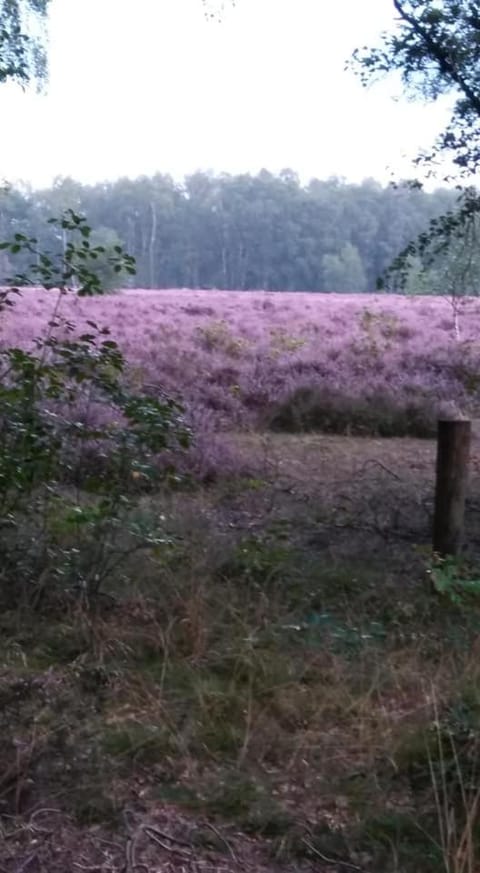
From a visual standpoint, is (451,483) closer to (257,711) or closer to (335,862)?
(257,711)

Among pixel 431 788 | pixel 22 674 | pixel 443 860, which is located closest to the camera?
pixel 443 860

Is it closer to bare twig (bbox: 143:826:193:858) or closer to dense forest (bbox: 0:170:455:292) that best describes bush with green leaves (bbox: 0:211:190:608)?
bare twig (bbox: 143:826:193:858)

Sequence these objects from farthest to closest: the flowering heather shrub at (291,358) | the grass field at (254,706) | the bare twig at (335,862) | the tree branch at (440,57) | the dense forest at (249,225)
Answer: the dense forest at (249,225), the flowering heather shrub at (291,358), the tree branch at (440,57), the grass field at (254,706), the bare twig at (335,862)

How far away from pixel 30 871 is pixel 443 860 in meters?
1.25

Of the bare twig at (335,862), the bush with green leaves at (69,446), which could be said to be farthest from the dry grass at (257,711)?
the bush with green leaves at (69,446)

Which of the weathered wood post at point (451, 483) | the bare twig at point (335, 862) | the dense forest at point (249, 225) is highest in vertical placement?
the dense forest at point (249, 225)

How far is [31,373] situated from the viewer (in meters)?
4.82

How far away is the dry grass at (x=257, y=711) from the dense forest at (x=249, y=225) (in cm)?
533

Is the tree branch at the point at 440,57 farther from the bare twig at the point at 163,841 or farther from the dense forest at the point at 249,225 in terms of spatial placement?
the bare twig at the point at 163,841

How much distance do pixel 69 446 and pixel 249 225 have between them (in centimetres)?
2063

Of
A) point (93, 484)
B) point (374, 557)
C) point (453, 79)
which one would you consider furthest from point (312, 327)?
point (93, 484)

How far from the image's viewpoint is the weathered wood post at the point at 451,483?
602cm

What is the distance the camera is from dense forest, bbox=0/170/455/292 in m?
14.7

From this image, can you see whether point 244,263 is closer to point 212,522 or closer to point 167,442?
point 212,522
